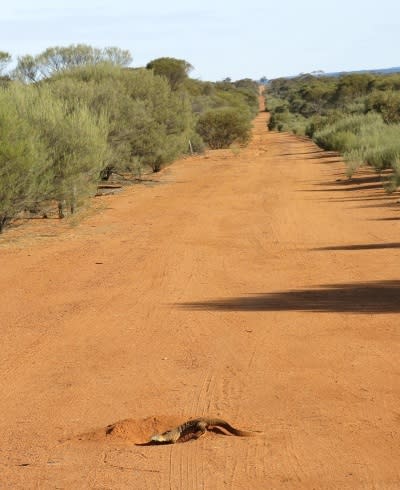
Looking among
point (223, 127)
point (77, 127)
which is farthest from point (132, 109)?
point (223, 127)

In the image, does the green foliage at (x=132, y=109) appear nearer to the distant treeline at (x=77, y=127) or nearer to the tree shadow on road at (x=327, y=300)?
the distant treeline at (x=77, y=127)

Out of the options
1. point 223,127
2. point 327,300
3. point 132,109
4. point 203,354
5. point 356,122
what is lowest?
point 223,127

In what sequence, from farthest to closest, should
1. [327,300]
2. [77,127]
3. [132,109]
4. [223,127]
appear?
[223,127]
[132,109]
[77,127]
[327,300]

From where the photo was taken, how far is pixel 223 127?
61.1 meters

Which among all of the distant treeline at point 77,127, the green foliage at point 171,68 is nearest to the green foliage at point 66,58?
the distant treeline at point 77,127

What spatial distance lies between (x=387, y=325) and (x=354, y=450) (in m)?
4.11

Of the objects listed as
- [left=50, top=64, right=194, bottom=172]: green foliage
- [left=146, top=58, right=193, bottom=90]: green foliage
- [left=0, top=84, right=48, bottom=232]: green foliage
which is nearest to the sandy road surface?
[left=0, top=84, right=48, bottom=232]: green foliage

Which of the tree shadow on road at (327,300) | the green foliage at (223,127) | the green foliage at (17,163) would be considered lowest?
the green foliage at (223,127)

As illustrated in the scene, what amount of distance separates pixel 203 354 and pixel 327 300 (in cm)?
299

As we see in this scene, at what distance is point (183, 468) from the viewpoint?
19.9 feet

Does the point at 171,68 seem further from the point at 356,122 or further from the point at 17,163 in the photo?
the point at 17,163

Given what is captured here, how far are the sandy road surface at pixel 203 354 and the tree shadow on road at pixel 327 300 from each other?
0.13 ft

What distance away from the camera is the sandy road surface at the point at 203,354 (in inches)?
243

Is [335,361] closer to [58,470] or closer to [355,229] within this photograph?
[58,470]
